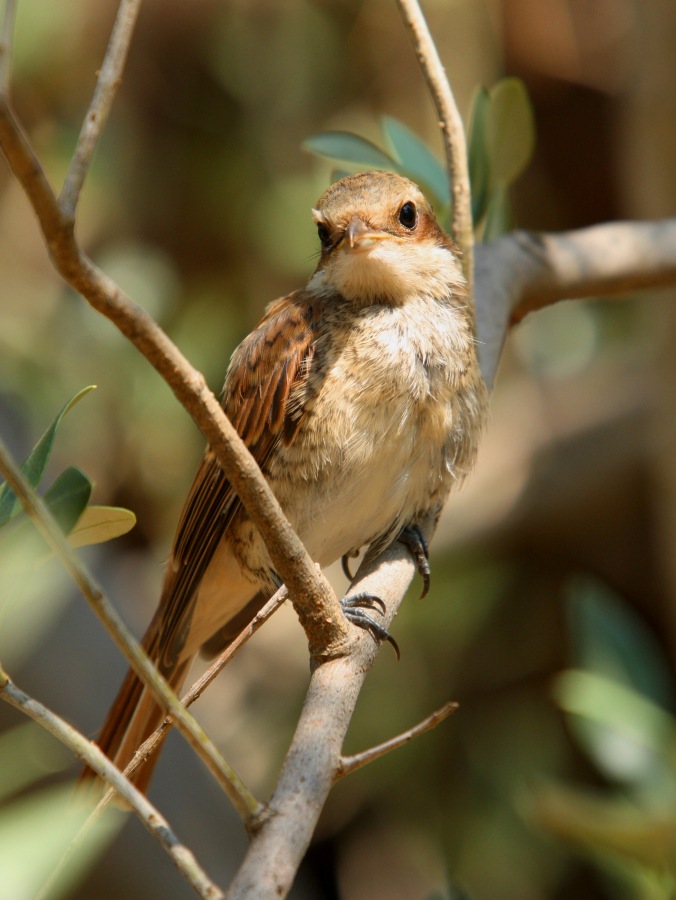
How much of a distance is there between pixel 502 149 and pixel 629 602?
2876mm

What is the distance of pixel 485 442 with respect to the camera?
5184 millimetres

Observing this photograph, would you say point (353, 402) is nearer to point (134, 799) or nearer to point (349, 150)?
point (349, 150)

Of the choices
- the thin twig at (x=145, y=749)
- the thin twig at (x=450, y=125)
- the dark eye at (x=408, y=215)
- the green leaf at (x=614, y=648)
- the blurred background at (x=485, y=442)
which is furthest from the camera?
the blurred background at (x=485, y=442)

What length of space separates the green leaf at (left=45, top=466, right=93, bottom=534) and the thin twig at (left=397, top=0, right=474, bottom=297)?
129 centimetres

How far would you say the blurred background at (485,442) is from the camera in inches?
169

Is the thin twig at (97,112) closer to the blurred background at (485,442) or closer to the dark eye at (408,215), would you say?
the dark eye at (408,215)

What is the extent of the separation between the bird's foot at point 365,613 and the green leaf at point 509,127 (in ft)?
4.60

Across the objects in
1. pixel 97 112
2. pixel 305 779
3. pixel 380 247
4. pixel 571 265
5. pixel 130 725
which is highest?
pixel 97 112

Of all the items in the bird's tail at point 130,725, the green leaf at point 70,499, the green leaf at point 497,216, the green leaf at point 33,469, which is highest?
the green leaf at point 33,469

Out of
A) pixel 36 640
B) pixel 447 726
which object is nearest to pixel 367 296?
pixel 36 640

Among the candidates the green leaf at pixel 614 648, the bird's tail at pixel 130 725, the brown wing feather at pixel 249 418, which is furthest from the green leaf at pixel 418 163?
the bird's tail at pixel 130 725

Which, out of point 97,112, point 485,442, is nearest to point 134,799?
point 97,112

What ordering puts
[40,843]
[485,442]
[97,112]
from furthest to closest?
1. [485,442]
2. [40,843]
3. [97,112]

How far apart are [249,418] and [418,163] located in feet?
3.14
